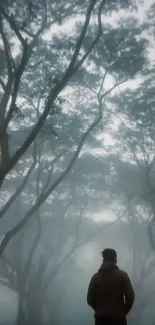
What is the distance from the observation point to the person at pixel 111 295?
4742mm

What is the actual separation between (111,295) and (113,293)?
4 cm

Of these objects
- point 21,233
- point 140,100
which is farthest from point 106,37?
point 21,233

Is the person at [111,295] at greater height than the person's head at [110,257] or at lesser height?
lesser

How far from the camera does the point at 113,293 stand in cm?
482

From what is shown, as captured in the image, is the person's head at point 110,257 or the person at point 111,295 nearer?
the person at point 111,295

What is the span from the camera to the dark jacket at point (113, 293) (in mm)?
4777

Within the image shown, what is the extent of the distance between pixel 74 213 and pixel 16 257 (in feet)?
95.7

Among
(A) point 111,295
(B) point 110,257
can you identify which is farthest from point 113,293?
(B) point 110,257

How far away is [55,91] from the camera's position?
10250mm

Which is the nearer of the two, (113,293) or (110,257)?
(113,293)

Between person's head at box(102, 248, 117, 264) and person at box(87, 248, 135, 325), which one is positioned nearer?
person at box(87, 248, 135, 325)

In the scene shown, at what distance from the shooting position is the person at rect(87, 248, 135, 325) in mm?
4742

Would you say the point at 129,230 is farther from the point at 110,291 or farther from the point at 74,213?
the point at 110,291

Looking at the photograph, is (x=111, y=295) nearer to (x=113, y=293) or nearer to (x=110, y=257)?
(x=113, y=293)
